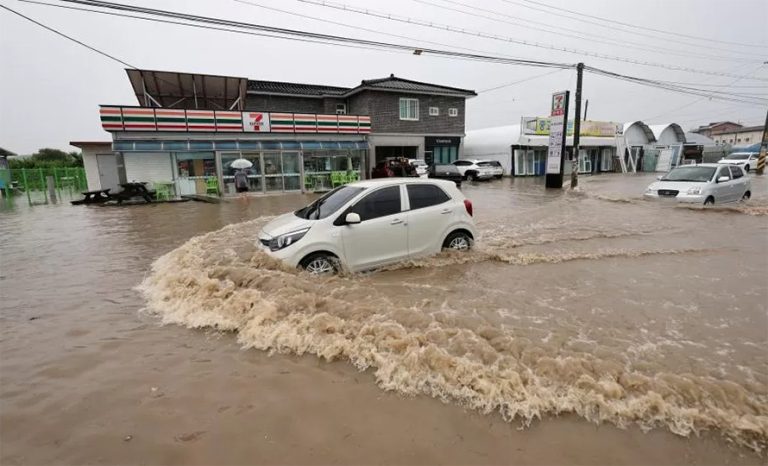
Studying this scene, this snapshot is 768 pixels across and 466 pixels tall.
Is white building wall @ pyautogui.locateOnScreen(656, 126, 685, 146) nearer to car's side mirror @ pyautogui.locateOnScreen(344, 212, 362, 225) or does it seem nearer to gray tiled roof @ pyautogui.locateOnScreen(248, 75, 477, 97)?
gray tiled roof @ pyautogui.locateOnScreen(248, 75, 477, 97)

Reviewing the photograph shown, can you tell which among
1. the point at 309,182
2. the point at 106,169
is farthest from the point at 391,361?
the point at 106,169

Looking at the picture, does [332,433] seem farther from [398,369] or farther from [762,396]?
[762,396]

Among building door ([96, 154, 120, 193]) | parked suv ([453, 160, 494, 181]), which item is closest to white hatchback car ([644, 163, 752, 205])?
parked suv ([453, 160, 494, 181])

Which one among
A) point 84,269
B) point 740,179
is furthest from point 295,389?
point 740,179

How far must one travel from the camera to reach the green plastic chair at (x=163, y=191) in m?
17.8

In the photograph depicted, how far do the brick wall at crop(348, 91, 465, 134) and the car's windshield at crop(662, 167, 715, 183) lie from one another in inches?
659

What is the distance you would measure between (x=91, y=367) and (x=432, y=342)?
3.17 meters

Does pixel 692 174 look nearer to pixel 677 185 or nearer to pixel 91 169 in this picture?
pixel 677 185

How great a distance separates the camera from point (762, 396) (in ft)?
9.88

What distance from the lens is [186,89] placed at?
20.2 meters

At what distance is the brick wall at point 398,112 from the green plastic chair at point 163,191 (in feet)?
42.6

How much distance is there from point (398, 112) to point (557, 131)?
10.3 metres

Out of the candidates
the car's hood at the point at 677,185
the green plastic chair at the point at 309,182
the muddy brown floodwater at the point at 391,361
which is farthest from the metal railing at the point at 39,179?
the car's hood at the point at 677,185

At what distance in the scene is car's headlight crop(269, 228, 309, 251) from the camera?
5.53 metres
